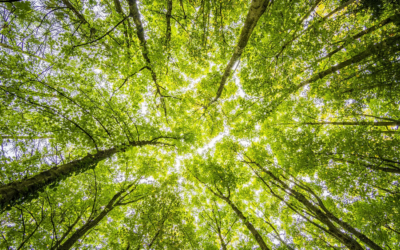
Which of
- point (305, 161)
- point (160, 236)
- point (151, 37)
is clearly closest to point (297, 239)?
point (305, 161)

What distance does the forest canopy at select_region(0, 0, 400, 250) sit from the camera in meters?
3.82

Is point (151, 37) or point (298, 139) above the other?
point (151, 37)

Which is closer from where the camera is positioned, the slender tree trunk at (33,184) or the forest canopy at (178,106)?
the slender tree trunk at (33,184)

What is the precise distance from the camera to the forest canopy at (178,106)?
151 inches

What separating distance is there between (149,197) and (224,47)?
8022 mm

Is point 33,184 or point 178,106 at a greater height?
point 178,106

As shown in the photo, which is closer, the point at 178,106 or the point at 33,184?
the point at 33,184

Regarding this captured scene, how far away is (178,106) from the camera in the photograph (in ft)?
27.5

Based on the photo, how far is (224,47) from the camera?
615 centimetres

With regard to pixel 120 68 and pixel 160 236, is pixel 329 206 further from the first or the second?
pixel 120 68

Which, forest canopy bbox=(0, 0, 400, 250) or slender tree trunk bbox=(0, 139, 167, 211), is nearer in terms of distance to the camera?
slender tree trunk bbox=(0, 139, 167, 211)

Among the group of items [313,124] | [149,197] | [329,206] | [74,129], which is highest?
[313,124]

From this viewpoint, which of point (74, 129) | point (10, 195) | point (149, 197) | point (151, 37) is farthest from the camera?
point (149, 197)

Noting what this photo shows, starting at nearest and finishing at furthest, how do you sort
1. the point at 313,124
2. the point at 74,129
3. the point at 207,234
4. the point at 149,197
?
the point at 74,129 → the point at 149,197 → the point at 313,124 → the point at 207,234
